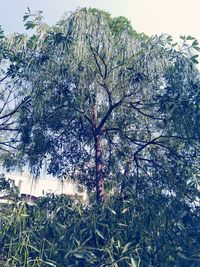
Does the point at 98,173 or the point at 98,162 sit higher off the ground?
the point at 98,162

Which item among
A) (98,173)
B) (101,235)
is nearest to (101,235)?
(101,235)

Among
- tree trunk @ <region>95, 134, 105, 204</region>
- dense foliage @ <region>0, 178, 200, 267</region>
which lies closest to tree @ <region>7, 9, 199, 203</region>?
tree trunk @ <region>95, 134, 105, 204</region>

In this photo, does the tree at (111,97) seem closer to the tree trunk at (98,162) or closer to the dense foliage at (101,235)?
the tree trunk at (98,162)

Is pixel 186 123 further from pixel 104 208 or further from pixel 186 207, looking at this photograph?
pixel 104 208

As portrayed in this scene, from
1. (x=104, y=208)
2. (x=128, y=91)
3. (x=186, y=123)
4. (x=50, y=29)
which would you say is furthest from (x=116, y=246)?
(x=50, y=29)

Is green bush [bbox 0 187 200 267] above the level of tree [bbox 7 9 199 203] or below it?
below

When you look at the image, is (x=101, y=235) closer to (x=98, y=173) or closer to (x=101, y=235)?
(x=101, y=235)

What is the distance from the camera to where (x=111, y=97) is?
4.25 metres

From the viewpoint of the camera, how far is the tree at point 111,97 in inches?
150

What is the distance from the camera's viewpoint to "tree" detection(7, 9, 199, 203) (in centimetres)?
382

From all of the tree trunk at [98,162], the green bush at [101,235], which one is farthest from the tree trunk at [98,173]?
the green bush at [101,235]

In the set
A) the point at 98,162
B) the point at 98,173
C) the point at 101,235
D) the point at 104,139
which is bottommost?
the point at 101,235

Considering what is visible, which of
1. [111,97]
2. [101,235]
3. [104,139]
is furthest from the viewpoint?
[104,139]

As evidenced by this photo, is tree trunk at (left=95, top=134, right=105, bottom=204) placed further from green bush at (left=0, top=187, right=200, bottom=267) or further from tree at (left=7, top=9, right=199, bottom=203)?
green bush at (left=0, top=187, right=200, bottom=267)
